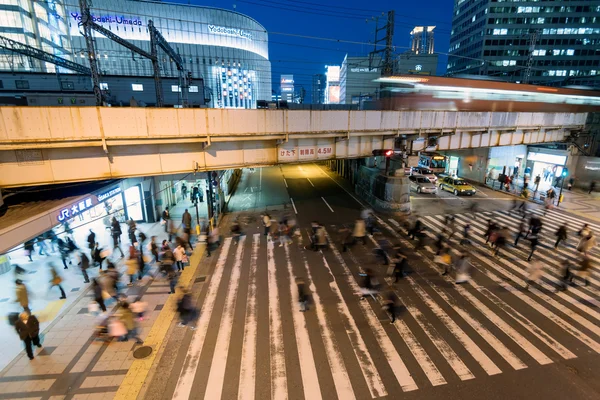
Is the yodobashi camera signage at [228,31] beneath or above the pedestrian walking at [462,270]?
above

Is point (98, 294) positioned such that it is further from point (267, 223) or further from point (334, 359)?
point (267, 223)

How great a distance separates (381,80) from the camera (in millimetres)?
18734

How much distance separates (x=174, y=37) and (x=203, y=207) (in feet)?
264

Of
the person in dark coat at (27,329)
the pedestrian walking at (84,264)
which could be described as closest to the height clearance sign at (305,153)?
the pedestrian walking at (84,264)

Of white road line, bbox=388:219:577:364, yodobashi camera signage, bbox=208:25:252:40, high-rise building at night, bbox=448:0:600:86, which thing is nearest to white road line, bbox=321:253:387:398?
white road line, bbox=388:219:577:364

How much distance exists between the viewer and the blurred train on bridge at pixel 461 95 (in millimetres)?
18188

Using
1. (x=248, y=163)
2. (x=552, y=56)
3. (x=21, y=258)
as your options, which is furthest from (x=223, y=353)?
(x=552, y=56)

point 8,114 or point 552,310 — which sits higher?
point 8,114

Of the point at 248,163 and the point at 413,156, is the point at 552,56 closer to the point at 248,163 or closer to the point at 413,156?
the point at 413,156

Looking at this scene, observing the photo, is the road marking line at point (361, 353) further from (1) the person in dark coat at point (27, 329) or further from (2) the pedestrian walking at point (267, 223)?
(1) the person in dark coat at point (27, 329)

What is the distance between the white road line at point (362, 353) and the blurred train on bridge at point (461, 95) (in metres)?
13.8

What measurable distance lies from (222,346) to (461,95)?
20646mm

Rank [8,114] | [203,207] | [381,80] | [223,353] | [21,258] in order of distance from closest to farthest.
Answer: [223,353] < [8,114] < [21,258] < [381,80] < [203,207]

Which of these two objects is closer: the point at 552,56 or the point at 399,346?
the point at 399,346
